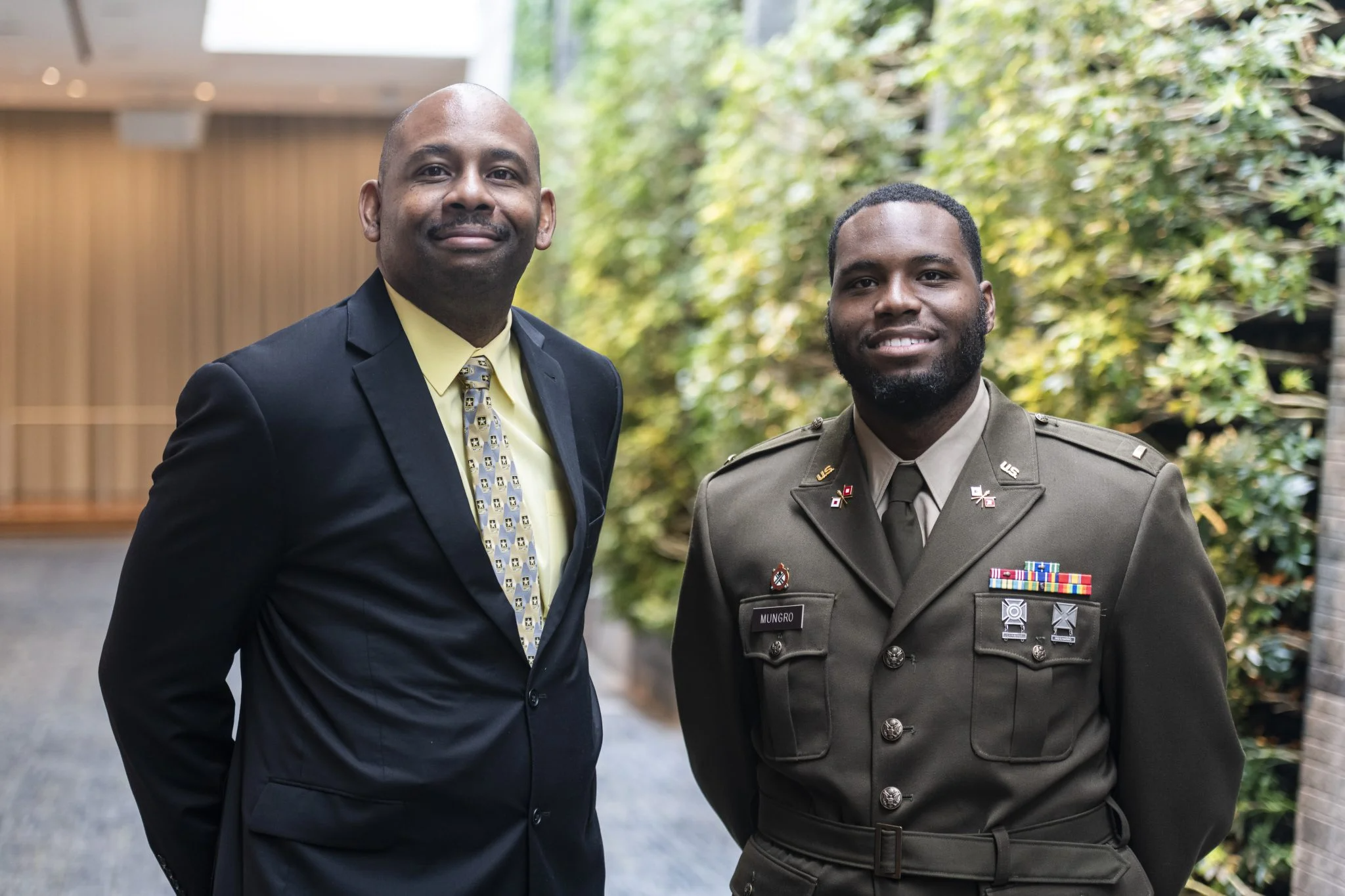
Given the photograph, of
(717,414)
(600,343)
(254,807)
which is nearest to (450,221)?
(254,807)

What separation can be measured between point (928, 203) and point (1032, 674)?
608 mm

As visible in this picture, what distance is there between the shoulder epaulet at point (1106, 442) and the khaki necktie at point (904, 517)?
0.20 meters

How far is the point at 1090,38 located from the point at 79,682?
5.49m

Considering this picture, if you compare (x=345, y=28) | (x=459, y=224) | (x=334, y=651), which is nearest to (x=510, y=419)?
(x=459, y=224)

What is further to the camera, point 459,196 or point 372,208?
point 372,208

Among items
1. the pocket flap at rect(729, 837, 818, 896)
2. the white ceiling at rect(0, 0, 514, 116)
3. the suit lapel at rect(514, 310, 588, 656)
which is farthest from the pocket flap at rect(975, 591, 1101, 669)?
the white ceiling at rect(0, 0, 514, 116)

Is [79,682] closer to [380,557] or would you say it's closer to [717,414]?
[717,414]

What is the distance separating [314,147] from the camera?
574 inches

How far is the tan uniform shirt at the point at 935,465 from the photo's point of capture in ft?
6.08

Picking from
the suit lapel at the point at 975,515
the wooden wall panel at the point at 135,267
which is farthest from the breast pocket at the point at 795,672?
the wooden wall panel at the point at 135,267

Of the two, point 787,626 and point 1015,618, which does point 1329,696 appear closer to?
point 1015,618

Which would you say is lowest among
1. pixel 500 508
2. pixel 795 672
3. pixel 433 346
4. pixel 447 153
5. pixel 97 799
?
pixel 97 799

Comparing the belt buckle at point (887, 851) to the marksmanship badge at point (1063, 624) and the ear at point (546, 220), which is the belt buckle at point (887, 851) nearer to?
the marksmanship badge at point (1063, 624)

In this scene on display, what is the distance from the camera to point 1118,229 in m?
3.33
